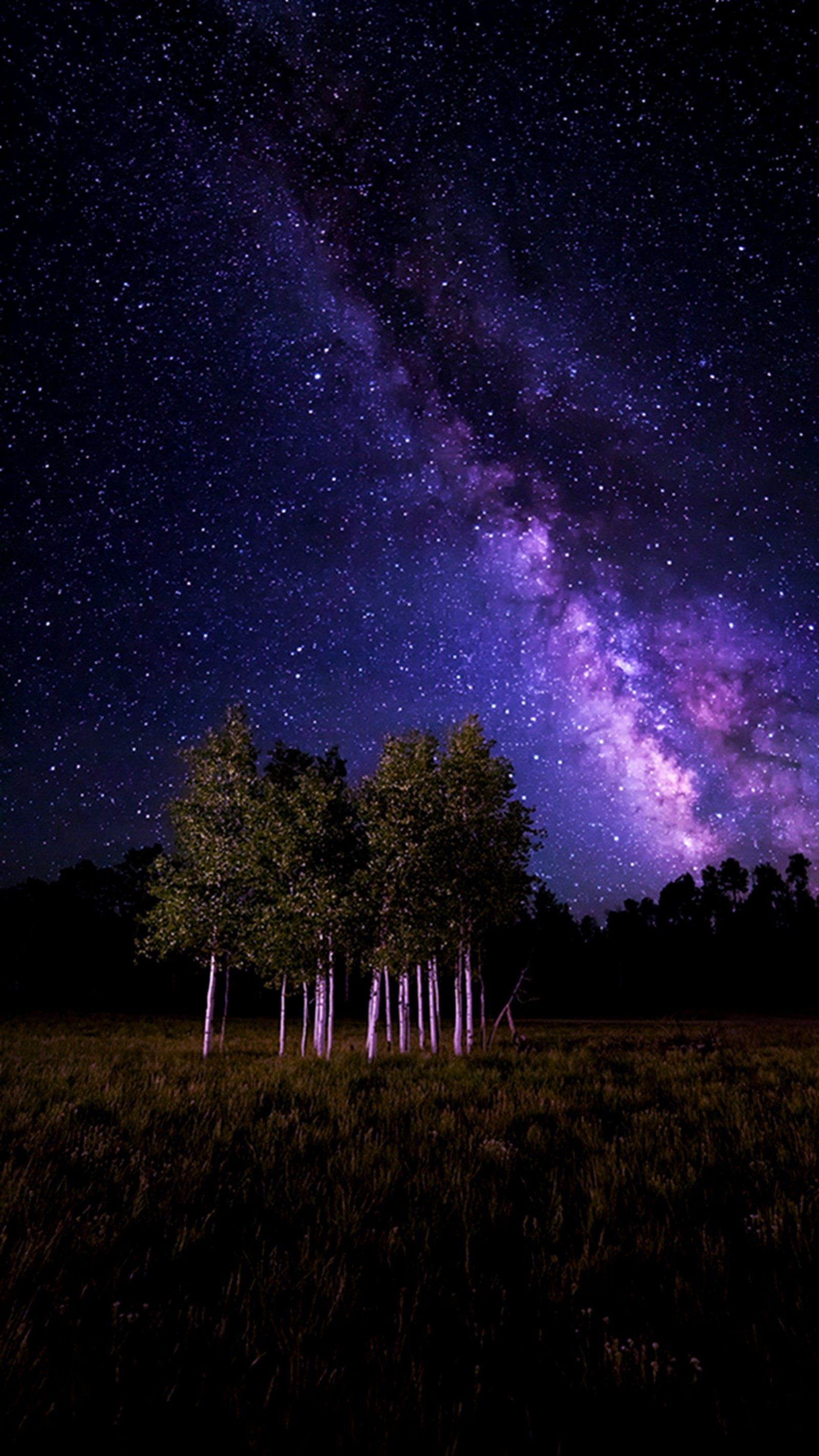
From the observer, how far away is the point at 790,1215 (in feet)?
14.1

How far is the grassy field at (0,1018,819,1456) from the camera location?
7.76 ft

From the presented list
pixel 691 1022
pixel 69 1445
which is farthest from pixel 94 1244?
pixel 691 1022

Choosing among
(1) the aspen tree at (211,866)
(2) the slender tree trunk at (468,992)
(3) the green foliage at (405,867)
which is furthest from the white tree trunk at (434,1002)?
(1) the aspen tree at (211,866)

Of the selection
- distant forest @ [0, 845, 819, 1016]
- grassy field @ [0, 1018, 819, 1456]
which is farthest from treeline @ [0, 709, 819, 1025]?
grassy field @ [0, 1018, 819, 1456]

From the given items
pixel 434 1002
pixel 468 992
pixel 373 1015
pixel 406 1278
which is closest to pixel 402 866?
pixel 373 1015

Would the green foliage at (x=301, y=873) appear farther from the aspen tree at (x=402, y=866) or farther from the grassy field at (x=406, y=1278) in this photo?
the grassy field at (x=406, y=1278)

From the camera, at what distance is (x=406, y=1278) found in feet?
11.5

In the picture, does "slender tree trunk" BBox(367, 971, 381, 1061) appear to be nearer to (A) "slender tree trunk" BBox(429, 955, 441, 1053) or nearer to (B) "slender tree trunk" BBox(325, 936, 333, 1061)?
(B) "slender tree trunk" BBox(325, 936, 333, 1061)

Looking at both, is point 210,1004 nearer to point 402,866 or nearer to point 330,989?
point 330,989

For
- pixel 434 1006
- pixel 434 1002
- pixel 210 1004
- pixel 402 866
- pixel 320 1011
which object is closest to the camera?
pixel 402 866

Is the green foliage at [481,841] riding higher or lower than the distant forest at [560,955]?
higher

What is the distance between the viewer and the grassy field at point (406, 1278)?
2.37 meters

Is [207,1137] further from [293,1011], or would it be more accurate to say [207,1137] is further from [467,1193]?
[293,1011]

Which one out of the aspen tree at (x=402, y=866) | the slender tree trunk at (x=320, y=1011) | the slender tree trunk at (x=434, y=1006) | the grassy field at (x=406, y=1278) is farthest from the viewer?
the slender tree trunk at (x=320, y=1011)
